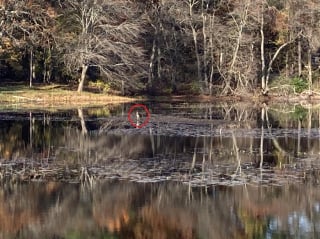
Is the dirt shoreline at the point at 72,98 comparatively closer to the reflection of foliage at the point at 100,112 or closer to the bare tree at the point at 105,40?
the bare tree at the point at 105,40

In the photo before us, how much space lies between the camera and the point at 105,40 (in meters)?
50.2

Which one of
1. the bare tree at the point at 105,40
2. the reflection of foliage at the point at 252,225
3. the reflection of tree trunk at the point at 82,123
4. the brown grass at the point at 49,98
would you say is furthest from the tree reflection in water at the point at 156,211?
the bare tree at the point at 105,40

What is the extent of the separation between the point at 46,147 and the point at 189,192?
953 centimetres

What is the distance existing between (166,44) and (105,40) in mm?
11903

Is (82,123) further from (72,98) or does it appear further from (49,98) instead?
(72,98)

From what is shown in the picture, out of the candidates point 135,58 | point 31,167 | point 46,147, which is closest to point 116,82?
point 135,58

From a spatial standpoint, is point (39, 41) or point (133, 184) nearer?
point (133, 184)

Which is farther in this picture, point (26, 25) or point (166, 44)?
point (166, 44)

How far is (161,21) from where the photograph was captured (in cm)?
6012

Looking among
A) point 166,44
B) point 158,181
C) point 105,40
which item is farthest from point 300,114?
point 158,181

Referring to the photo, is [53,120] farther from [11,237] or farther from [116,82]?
[11,237]

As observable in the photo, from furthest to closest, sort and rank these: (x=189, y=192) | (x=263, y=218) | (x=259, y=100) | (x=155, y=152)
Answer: (x=259, y=100), (x=155, y=152), (x=189, y=192), (x=263, y=218)

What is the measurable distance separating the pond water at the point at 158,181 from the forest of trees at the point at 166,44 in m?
20.0

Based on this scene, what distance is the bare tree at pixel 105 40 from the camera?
50.7 m
